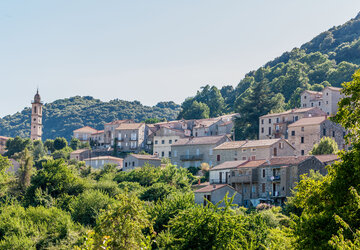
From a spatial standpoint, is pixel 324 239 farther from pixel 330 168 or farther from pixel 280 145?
pixel 280 145

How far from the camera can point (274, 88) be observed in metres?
141

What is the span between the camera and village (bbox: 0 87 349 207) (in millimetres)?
66500

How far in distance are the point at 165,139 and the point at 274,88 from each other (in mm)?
40068

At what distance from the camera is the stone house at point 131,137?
12156 centimetres

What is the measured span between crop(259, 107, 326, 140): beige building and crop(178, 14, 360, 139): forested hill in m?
3.35

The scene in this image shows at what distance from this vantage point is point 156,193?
6756 cm

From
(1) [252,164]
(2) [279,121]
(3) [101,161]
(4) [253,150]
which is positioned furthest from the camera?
(3) [101,161]

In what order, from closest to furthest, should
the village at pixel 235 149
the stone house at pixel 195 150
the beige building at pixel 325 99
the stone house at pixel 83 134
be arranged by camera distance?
the village at pixel 235 149, the stone house at pixel 195 150, the beige building at pixel 325 99, the stone house at pixel 83 134

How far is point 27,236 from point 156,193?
51.2 feet

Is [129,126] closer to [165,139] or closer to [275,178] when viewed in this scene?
[165,139]

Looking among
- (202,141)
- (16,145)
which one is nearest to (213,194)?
(202,141)

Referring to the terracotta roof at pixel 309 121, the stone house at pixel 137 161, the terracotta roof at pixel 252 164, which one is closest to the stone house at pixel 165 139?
the stone house at pixel 137 161

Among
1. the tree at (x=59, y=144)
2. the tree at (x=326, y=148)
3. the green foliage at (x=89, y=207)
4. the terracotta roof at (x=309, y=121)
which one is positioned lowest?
the green foliage at (x=89, y=207)

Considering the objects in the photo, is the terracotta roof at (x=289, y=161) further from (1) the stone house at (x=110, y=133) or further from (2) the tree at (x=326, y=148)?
(1) the stone house at (x=110, y=133)
